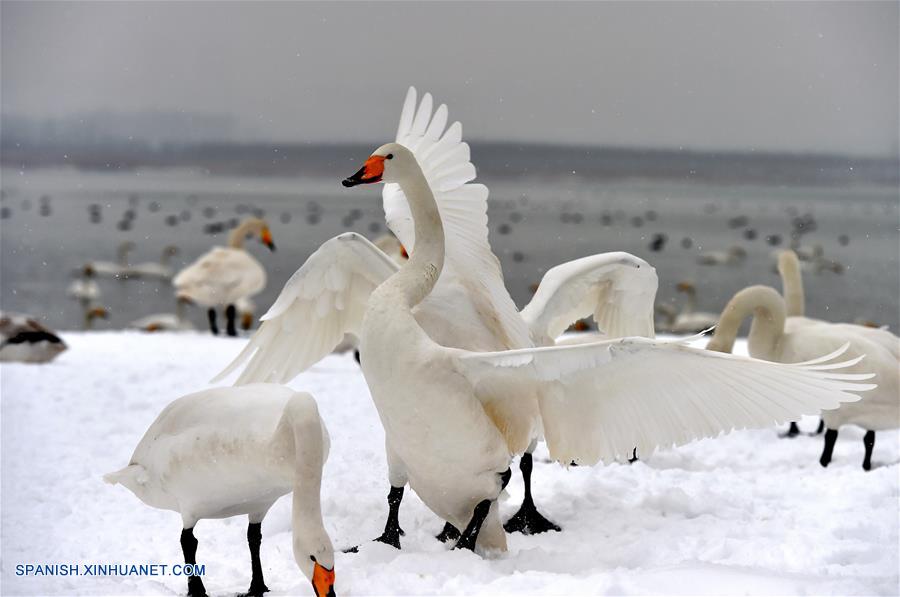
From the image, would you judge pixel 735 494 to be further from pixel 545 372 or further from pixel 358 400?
pixel 358 400

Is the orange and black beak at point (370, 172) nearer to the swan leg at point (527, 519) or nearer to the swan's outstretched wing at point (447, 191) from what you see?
the swan's outstretched wing at point (447, 191)

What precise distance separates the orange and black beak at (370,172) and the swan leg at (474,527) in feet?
3.96

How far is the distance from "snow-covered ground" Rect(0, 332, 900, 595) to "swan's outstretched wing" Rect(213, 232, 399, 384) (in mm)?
581

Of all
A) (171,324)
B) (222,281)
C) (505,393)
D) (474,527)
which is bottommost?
(171,324)

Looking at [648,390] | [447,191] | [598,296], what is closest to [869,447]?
[598,296]

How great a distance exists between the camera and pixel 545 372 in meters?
3.25

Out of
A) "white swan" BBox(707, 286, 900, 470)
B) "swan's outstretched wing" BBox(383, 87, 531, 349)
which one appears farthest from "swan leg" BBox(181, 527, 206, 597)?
"white swan" BBox(707, 286, 900, 470)

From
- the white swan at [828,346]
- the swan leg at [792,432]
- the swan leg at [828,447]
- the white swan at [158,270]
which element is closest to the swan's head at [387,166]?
the white swan at [828,346]

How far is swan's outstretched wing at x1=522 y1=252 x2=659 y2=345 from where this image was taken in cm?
459

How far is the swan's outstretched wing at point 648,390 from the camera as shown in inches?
125

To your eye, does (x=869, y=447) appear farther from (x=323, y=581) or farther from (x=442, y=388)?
(x=323, y=581)

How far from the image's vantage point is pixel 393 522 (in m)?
4.06

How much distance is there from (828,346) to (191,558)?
136 inches

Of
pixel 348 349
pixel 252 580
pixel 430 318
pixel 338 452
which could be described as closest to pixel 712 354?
pixel 430 318
